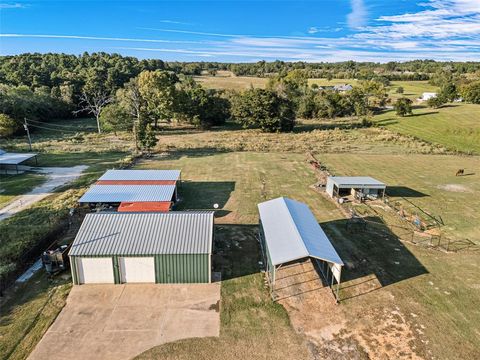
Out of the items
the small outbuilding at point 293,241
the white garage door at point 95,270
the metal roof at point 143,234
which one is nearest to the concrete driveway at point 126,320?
the white garage door at point 95,270

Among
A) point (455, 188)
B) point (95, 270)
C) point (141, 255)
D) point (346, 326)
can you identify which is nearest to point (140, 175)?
point (95, 270)

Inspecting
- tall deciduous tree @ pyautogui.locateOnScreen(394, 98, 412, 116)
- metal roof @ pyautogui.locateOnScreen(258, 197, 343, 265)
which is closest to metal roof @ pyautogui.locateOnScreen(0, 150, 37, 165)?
metal roof @ pyautogui.locateOnScreen(258, 197, 343, 265)

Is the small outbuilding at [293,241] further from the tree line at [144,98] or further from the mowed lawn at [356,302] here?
the tree line at [144,98]

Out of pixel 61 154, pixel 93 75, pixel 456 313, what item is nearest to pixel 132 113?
pixel 61 154

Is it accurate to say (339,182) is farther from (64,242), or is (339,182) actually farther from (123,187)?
(64,242)

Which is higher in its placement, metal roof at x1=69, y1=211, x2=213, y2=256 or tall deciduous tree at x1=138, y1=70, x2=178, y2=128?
tall deciduous tree at x1=138, y1=70, x2=178, y2=128

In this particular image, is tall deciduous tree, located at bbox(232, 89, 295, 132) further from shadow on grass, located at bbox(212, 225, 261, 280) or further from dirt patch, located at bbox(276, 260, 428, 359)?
dirt patch, located at bbox(276, 260, 428, 359)
